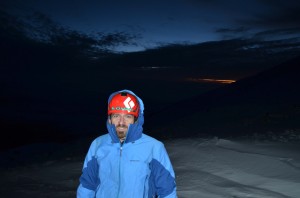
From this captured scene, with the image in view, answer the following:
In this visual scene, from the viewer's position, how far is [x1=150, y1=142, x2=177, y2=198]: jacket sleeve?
8.59 ft

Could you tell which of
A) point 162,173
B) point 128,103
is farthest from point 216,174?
point 128,103

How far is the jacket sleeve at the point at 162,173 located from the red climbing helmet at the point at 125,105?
1.34ft

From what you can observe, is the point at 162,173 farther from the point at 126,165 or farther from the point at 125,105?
the point at 125,105

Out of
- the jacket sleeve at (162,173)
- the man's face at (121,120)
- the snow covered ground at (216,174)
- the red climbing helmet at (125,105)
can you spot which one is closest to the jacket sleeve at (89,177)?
the man's face at (121,120)

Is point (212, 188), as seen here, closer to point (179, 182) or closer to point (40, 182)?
point (179, 182)

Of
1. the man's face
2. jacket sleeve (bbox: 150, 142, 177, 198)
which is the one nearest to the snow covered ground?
jacket sleeve (bbox: 150, 142, 177, 198)

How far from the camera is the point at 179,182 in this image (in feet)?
18.1

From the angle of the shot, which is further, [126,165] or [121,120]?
[121,120]

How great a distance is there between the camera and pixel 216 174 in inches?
228

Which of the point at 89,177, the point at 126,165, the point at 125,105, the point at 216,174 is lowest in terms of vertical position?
the point at 216,174

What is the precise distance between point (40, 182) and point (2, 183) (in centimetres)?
83

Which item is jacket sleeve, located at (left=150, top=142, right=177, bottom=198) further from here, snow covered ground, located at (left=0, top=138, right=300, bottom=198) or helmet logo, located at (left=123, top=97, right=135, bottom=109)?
snow covered ground, located at (left=0, top=138, right=300, bottom=198)

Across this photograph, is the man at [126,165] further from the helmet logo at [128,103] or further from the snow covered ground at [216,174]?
the snow covered ground at [216,174]

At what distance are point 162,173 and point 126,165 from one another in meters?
0.31
